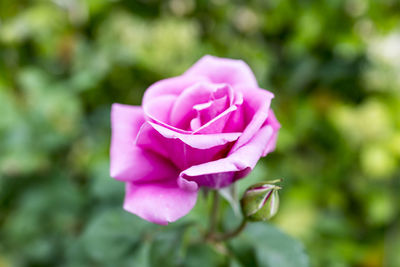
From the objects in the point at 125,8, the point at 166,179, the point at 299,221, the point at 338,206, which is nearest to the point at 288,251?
the point at 166,179

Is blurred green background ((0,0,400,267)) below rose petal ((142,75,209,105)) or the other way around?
below

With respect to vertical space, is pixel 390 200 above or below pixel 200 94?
below

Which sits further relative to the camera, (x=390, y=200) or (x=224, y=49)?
(x=224, y=49)

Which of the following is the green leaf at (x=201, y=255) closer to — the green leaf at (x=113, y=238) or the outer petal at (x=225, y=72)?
the green leaf at (x=113, y=238)

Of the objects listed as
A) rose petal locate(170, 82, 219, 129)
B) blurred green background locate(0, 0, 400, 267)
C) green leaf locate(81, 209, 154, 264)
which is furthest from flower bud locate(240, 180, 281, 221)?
blurred green background locate(0, 0, 400, 267)

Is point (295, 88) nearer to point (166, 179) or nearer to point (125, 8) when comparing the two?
point (125, 8)

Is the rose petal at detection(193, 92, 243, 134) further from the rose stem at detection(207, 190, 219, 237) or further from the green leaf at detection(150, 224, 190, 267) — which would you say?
the green leaf at detection(150, 224, 190, 267)

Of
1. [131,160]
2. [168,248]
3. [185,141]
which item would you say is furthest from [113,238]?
[185,141]
